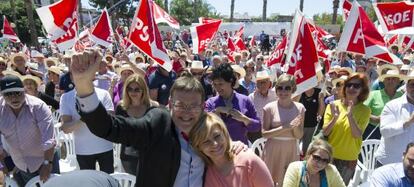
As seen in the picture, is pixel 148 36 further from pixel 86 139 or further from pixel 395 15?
pixel 395 15

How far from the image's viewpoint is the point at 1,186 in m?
2.48

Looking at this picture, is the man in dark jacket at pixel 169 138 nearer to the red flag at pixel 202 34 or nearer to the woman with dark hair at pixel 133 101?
the woman with dark hair at pixel 133 101

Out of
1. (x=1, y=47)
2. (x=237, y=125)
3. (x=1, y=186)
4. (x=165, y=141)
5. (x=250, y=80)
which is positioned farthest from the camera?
(x=1, y=47)

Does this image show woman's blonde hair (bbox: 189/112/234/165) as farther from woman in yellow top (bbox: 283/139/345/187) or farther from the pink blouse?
woman in yellow top (bbox: 283/139/345/187)

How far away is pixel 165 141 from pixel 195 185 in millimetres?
275

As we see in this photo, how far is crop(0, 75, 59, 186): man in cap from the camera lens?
12.6ft

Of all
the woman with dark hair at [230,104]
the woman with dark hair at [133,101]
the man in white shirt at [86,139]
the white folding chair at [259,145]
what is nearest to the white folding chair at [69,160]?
the man in white shirt at [86,139]

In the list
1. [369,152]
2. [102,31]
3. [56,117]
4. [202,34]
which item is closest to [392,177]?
[369,152]

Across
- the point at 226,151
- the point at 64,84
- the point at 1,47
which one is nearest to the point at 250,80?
the point at 64,84

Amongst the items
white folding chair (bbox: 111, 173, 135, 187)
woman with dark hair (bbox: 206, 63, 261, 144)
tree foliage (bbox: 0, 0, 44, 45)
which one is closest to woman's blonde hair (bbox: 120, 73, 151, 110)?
woman with dark hair (bbox: 206, 63, 261, 144)

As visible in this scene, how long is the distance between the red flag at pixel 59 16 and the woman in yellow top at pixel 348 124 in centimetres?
552

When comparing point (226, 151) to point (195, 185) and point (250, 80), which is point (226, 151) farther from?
point (250, 80)

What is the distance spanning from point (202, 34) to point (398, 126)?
6.55 meters

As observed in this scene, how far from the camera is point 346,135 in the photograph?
4.32m
